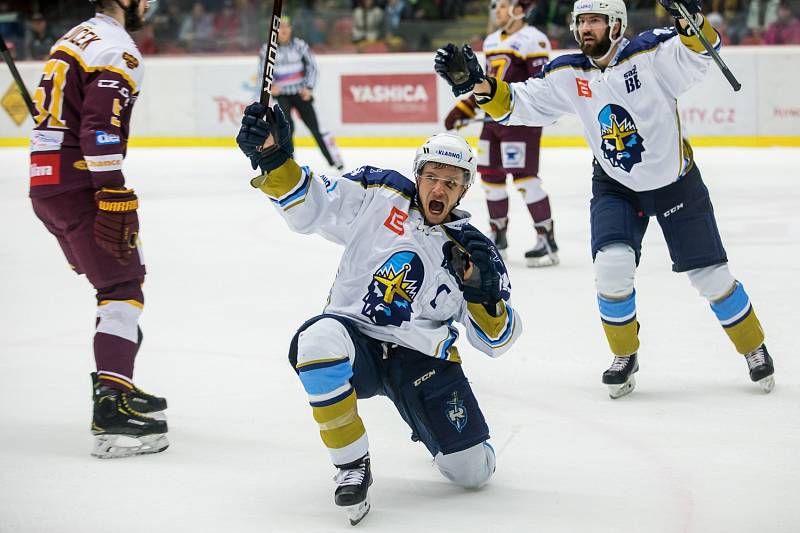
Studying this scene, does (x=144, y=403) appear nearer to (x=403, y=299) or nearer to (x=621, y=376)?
(x=403, y=299)

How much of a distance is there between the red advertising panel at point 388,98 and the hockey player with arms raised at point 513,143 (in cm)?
524

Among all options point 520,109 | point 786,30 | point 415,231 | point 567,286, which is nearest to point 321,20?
point 786,30

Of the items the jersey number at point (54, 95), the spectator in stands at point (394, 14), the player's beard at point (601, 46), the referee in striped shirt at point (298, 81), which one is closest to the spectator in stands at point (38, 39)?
the spectator in stands at point (394, 14)

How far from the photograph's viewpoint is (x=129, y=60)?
3576mm

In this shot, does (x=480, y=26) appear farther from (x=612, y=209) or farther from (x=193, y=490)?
(x=193, y=490)

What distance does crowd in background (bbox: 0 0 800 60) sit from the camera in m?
11.8

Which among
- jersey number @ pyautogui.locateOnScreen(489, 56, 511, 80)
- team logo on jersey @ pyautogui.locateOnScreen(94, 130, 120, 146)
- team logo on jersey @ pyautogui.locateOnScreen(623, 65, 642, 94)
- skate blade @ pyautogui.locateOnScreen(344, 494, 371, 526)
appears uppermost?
team logo on jersey @ pyautogui.locateOnScreen(623, 65, 642, 94)

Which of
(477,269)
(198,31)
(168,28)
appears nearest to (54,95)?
(477,269)

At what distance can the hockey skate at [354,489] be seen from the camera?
9.67 ft

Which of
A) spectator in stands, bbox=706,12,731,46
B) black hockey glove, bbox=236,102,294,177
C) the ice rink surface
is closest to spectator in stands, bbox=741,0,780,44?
spectator in stands, bbox=706,12,731,46

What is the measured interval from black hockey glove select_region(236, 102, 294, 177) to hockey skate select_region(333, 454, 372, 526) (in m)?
0.78

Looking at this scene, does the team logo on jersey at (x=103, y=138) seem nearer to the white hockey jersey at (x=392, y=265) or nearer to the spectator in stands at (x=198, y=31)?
the white hockey jersey at (x=392, y=265)

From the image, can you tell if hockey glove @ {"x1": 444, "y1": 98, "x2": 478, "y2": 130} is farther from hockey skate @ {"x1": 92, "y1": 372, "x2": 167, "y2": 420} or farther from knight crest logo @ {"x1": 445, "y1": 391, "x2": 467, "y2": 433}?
knight crest logo @ {"x1": 445, "y1": 391, "x2": 467, "y2": 433}

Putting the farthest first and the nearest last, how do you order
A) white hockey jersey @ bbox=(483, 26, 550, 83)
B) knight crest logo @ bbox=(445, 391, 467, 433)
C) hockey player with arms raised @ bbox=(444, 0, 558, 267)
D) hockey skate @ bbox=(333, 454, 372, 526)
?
white hockey jersey @ bbox=(483, 26, 550, 83)
hockey player with arms raised @ bbox=(444, 0, 558, 267)
knight crest logo @ bbox=(445, 391, 467, 433)
hockey skate @ bbox=(333, 454, 372, 526)
